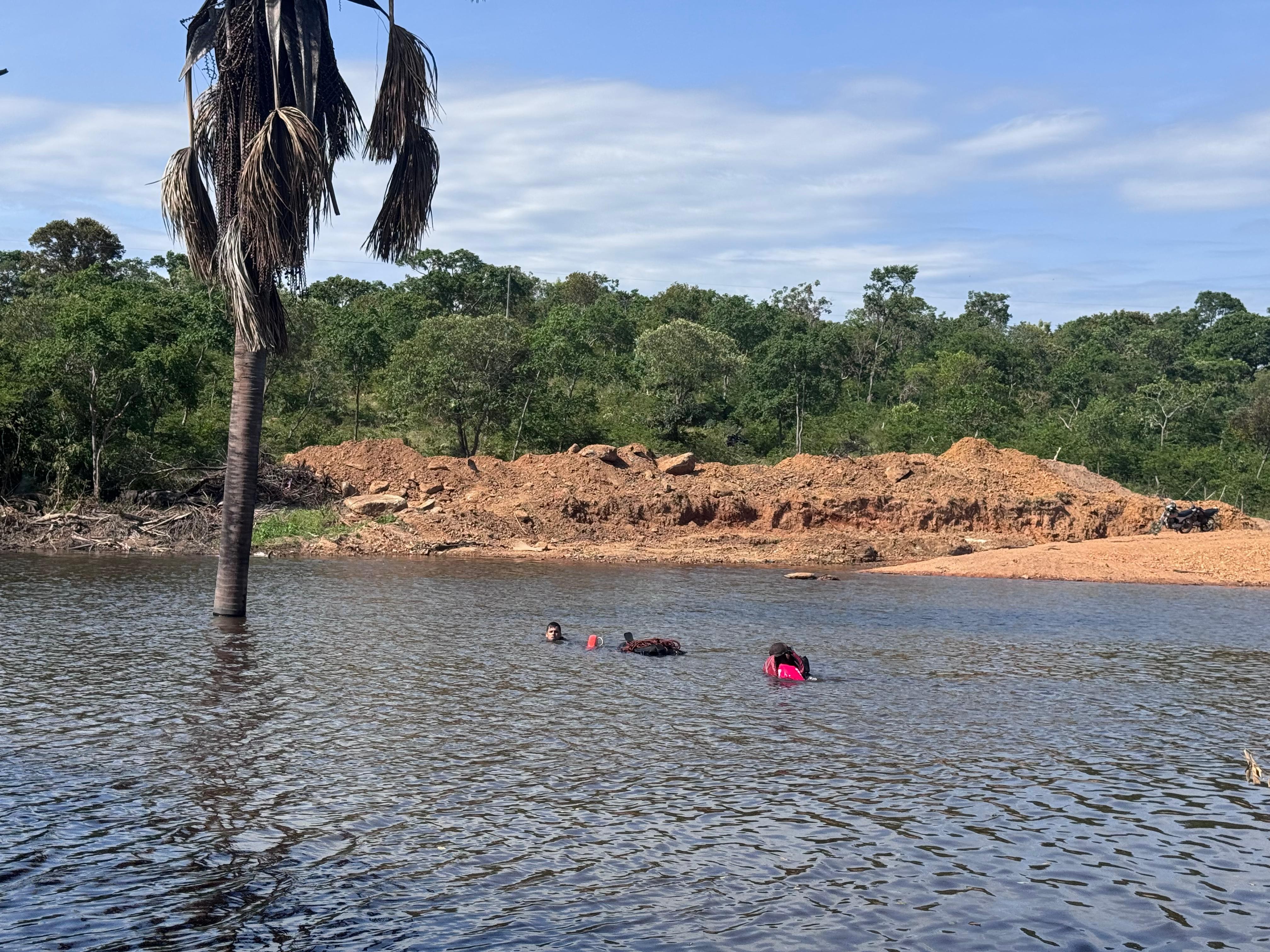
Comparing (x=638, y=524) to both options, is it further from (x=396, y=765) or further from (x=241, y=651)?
(x=396, y=765)

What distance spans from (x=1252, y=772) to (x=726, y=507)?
28.5 m

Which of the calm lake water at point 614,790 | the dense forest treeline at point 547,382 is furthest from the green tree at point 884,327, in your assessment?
the calm lake water at point 614,790

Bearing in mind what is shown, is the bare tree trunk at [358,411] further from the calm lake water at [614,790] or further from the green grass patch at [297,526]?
the calm lake water at [614,790]

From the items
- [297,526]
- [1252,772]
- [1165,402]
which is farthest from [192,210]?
[1165,402]

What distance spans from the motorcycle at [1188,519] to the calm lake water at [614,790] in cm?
2034

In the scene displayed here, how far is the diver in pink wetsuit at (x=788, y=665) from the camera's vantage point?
14.4 metres

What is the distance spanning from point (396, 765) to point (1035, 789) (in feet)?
18.2

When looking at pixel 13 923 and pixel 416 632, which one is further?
pixel 416 632

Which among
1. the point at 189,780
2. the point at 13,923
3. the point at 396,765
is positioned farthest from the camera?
the point at 396,765

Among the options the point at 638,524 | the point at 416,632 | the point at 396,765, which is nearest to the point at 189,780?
the point at 396,765

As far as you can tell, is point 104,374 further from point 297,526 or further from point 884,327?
point 884,327

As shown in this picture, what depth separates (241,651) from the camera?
1580 centimetres

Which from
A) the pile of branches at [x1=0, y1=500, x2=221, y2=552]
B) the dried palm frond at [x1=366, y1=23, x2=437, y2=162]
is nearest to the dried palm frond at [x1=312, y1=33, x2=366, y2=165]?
the dried palm frond at [x1=366, y1=23, x2=437, y2=162]

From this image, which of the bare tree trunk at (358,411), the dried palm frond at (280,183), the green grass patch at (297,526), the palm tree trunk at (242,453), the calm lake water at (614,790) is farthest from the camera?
→ the bare tree trunk at (358,411)
